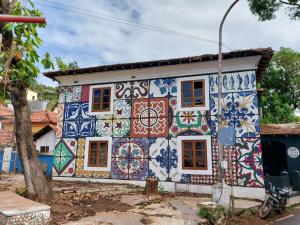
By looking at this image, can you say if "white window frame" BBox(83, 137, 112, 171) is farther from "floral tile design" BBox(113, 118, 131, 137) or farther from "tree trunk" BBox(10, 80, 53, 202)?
"tree trunk" BBox(10, 80, 53, 202)

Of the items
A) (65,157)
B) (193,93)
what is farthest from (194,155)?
(65,157)

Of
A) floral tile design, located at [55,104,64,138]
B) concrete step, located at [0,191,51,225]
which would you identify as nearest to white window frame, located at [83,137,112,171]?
floral tile design, located at [55,104,64,138]

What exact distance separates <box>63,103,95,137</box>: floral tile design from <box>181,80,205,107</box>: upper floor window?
498 cm

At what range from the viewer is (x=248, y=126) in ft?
36.9

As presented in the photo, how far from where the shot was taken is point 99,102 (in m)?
13.9

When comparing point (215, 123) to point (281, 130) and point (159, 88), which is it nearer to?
point (159, 88)

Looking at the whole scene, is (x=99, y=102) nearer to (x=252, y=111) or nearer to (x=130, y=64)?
(x=130, y=64)

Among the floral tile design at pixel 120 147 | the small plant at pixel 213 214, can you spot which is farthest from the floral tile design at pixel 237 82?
the small plant at pixel 213 214

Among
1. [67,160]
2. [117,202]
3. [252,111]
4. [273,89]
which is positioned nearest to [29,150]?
[117,202]

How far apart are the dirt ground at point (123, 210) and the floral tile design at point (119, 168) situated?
2015 millimetres

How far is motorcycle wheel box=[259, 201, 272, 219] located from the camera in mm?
8586

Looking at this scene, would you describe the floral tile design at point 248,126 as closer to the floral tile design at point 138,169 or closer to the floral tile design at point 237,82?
the floral tile design at point 237,82

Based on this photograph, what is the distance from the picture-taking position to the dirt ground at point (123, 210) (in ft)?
22.3

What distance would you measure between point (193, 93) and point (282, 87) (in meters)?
19.0
